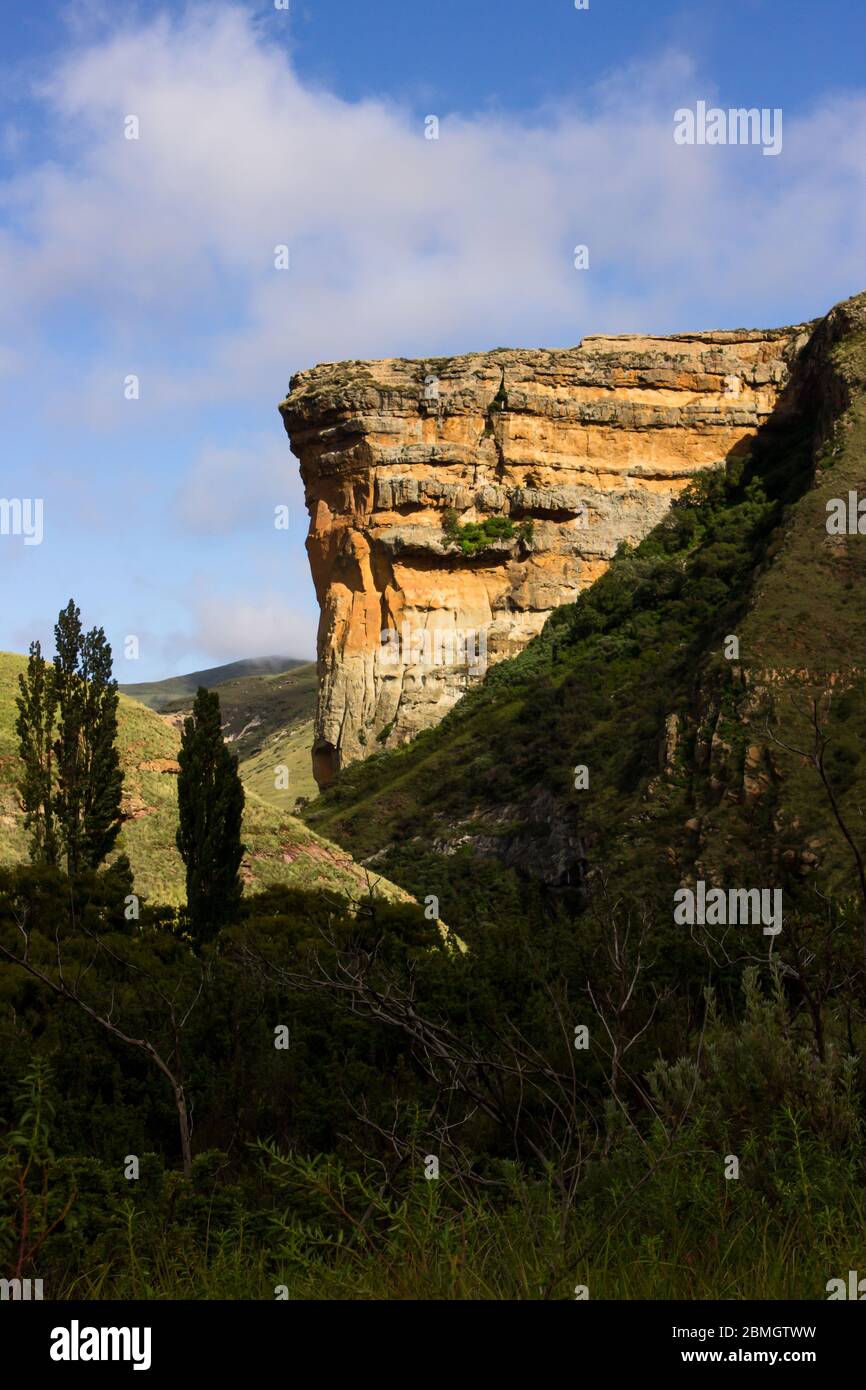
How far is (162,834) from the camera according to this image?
35000mm

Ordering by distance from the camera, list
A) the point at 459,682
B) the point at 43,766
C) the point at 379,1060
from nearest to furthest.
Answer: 1. the point at 379,1060
2. the point at 43,766
3. the point at 459,682

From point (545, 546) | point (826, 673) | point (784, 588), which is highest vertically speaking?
point (545, 546)

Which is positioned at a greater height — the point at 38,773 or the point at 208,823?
the point at 38,773

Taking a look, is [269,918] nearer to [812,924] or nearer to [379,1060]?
[379,1060]

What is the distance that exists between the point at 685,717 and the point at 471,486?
35.2 metres

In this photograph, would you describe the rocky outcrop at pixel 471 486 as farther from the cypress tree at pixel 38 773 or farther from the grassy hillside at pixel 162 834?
the cypress tree at pixel 38 773

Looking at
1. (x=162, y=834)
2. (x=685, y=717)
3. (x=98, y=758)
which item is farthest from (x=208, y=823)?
(x=685, y=717)

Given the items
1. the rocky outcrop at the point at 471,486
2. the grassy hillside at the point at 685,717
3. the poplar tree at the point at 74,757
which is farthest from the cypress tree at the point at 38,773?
the rocky outcrop at the point at 471,486

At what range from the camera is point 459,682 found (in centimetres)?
6881

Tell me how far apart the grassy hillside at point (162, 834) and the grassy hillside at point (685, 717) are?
181 inches

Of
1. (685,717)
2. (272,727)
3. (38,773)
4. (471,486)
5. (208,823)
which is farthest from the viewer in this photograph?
(272,727)

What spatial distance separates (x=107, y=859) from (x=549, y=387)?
154 feet

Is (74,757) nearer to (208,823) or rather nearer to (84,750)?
(84,750)
